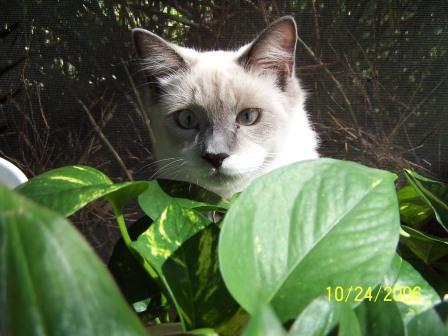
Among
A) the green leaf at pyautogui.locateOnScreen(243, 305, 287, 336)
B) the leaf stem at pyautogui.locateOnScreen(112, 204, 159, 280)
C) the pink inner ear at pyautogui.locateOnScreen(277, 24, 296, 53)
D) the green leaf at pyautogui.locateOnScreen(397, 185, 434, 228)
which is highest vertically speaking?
the pink inner ear at pyautogui.locateOnScreen(277, 24, 296, 53)

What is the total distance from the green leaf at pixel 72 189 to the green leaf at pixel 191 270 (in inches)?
2.4

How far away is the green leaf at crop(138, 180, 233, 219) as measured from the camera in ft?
1.78

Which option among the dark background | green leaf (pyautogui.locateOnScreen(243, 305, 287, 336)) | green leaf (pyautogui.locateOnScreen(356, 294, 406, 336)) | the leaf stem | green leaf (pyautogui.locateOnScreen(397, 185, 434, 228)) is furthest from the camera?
the dark background

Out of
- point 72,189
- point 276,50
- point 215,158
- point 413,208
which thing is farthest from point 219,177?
point 72,189

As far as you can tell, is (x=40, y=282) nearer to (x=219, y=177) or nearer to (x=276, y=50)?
(x=219, y=177)

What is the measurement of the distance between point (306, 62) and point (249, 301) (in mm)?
1462

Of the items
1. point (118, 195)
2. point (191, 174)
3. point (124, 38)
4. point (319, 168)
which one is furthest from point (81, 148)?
point (319, 168)

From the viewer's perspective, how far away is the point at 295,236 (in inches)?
16.2

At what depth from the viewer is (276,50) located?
113 cm

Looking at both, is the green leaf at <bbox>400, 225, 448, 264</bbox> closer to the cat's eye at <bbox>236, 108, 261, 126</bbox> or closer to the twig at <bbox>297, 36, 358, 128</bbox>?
the cat's eye at <bbox>236, 108, 261, 126</bbox>

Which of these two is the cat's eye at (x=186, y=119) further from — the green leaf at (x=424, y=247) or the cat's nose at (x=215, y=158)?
the green leaf at (x=424, y=247)

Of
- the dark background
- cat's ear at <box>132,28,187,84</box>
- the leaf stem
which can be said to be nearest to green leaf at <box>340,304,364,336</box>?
the leaf stem

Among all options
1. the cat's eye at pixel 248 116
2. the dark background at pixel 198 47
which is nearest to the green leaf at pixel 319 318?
the cat's eye at pixel 248 116

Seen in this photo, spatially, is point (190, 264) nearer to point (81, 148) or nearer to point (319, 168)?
point (319, 168)
